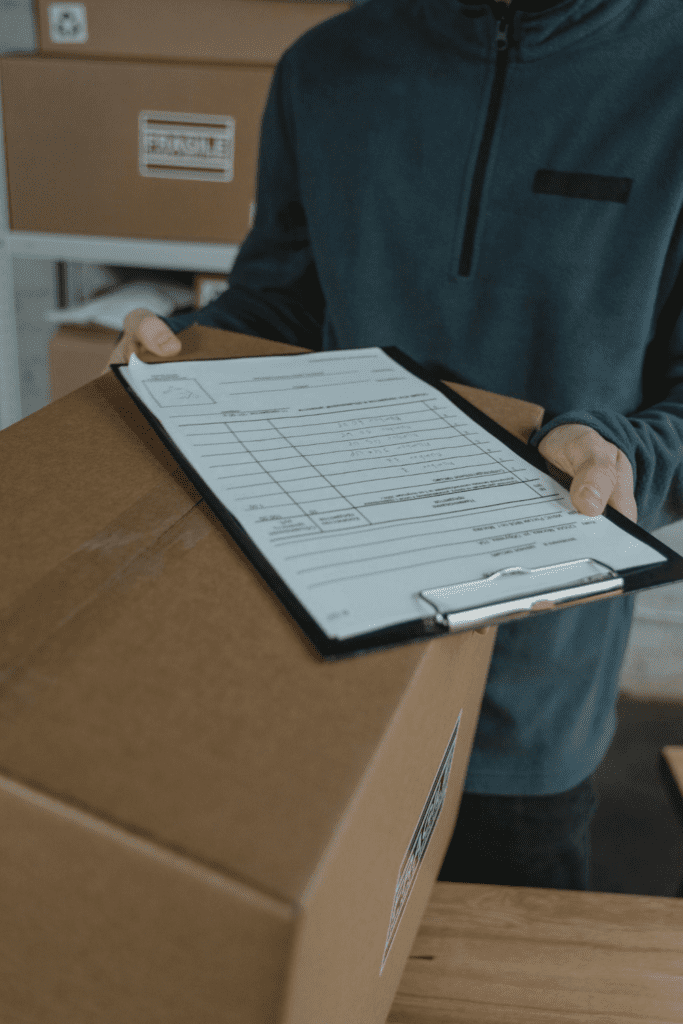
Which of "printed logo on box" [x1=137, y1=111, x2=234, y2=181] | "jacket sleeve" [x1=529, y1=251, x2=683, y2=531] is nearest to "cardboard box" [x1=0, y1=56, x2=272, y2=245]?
"printed logo on box" [x1=137, y1=111, x2=234, y2=181]

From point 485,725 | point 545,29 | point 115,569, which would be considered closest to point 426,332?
point 545,29

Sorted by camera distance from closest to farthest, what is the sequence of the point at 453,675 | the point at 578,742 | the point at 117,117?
the point at 453,675 → the point at 578,742 → the point at 117,117

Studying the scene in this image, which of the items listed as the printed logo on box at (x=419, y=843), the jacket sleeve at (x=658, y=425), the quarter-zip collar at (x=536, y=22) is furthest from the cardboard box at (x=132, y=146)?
the printed logo on box at (x=419, y=843)

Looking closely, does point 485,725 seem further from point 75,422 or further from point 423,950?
point 75,422

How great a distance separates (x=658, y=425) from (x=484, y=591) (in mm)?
293

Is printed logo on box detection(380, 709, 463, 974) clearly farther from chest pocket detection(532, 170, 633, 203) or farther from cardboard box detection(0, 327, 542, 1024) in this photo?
chest pocket detection(532, 170, 633, 203)

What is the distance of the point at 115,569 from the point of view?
11.7 inches

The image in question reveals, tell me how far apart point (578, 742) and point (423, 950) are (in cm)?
36

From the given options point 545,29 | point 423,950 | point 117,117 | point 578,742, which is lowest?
point 578,742

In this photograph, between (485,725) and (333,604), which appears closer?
(333,604)

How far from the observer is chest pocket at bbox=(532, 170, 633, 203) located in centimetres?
64

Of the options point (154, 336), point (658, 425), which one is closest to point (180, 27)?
point (154, 336)

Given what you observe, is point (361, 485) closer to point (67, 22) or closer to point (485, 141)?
point (485, 141)

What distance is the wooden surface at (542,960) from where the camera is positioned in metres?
0.41
